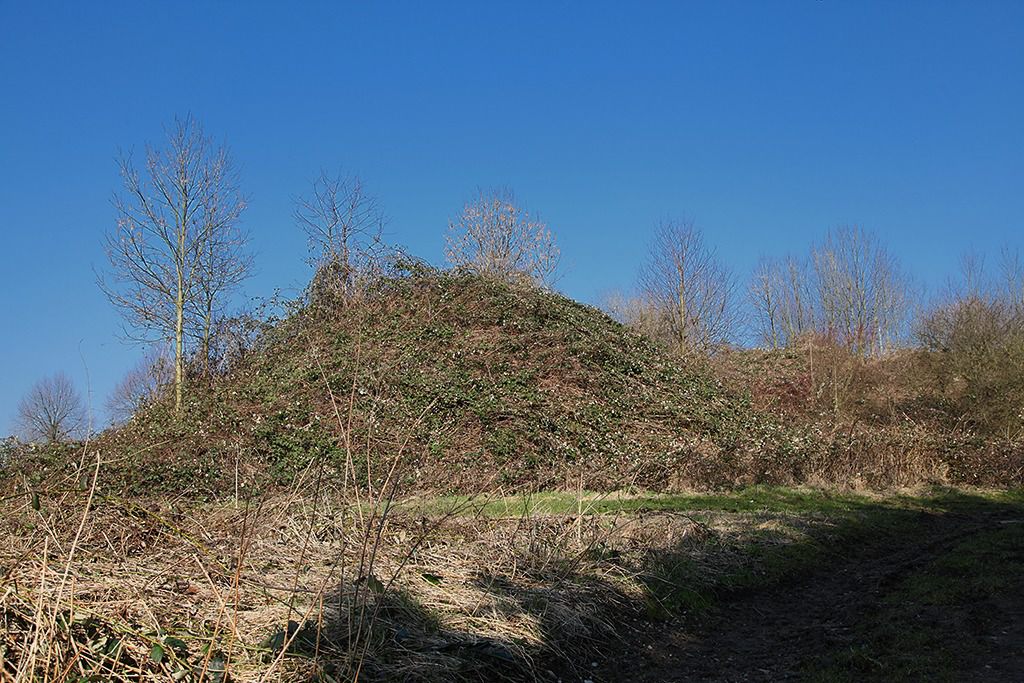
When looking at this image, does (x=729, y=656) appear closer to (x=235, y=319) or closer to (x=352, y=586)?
(x=352, y=586)

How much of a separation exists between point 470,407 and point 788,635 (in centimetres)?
1015

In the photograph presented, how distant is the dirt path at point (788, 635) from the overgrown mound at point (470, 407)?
5.88 m

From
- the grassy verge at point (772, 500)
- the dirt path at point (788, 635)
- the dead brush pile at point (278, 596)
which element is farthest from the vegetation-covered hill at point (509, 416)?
the dead brush pile at point (278, 596)

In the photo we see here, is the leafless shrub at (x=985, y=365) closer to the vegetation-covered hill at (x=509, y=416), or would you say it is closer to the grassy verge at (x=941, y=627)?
the vegetation-covered hill at (x=509, y=416)

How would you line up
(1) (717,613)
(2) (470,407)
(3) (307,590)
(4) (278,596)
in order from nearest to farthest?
(3) (307,590), (4) (278,596), (1) (717,613), (2) (470,407)

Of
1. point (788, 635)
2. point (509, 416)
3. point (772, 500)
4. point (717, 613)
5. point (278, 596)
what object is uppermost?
point (509, 416)

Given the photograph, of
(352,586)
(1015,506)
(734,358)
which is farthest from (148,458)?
(734,358)

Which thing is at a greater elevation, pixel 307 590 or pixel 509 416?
pixel 509 416

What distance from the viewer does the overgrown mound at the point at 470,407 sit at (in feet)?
45.0

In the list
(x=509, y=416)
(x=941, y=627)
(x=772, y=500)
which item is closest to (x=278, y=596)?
(x=941, y=627)

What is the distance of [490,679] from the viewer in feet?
15.1

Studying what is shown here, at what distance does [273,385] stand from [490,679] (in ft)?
42.9

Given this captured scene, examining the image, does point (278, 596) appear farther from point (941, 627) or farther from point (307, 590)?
point (941, 627)

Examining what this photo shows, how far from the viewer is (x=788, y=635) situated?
19.2ft
